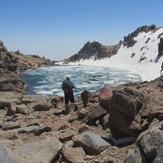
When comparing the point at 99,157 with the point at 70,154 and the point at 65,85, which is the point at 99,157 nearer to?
the point at 70,154

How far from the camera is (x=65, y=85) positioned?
45.4 feet

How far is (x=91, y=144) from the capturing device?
6.41 meters

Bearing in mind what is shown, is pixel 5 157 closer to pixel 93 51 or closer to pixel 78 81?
pixel 78 81

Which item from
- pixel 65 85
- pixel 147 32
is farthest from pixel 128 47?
pixel 65 85

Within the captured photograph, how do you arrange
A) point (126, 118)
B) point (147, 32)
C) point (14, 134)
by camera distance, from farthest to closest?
point (147, 32), point (14, 134), point (126, 118)

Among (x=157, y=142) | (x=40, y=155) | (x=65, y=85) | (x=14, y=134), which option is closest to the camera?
(x=157, y=142)

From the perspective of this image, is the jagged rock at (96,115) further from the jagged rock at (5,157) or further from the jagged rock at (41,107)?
the jagged rock at (41,107)

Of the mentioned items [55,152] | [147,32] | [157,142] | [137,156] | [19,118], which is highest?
[147,32]

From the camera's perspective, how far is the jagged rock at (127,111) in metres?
6.61

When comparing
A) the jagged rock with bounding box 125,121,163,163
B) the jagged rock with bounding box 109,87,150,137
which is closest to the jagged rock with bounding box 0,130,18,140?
the jagged rock with bounding box 109,87,150,137

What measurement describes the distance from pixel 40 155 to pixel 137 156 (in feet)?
9.11

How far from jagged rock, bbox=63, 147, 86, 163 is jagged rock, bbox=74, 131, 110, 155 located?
20 centimetres

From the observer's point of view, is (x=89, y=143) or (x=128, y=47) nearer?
(x=89, y=143)

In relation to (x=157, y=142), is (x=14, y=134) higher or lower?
lower
